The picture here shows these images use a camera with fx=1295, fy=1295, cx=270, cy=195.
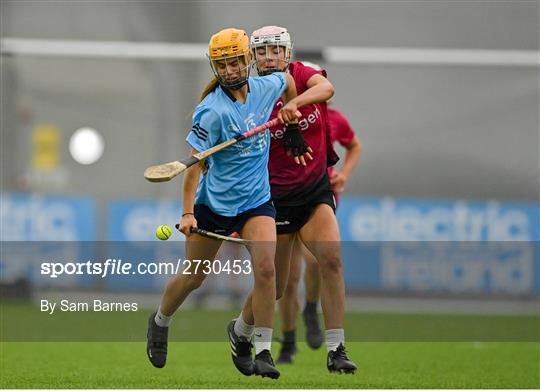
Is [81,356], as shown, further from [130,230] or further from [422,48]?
[422,48]

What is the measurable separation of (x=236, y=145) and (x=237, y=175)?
201 mm

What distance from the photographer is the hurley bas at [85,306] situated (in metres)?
13.6

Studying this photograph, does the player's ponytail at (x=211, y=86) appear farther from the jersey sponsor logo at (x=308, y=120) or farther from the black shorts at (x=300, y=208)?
the black shorts at (x=300, y=208)

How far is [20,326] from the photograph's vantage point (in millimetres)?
12273

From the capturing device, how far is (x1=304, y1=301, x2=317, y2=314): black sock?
399 inches

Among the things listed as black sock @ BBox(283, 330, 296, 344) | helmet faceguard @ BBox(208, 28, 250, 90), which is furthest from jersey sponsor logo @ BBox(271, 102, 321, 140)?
black sock @ BBox(283, 330, 296, 344)

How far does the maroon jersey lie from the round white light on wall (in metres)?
8.40

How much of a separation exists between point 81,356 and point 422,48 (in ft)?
26.0

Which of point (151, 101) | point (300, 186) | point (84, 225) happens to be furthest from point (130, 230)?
point (300, 186)

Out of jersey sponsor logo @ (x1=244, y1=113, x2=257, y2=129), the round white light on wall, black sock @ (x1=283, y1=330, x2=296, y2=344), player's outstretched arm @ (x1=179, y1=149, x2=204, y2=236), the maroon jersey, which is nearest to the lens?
player's outstretched arm @ (x1=179, y1=149, x2=204, y2=236)

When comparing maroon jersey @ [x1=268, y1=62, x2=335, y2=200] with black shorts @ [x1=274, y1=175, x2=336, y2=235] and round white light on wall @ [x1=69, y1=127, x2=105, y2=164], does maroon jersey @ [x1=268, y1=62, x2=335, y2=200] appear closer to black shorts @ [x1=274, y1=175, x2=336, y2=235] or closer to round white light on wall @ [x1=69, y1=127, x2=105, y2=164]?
black shorts @ [x1=274, y1=175, x2=336, y2=235]

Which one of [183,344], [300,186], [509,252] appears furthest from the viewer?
[509,252]

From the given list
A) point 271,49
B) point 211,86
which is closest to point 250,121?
point 211,86

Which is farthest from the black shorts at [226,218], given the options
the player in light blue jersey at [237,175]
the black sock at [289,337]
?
the black sock at [289,337]
